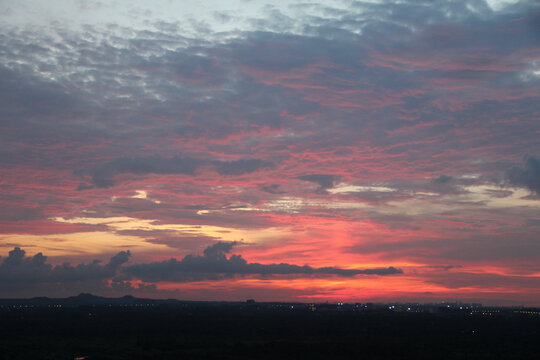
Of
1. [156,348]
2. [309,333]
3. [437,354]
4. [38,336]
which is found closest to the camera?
[437,354]

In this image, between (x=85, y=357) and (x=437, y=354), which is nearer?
(x=85, y=357)

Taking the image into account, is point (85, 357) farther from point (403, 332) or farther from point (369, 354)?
point (403, 332)

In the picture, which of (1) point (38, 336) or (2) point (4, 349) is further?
(1) point (38, 336)

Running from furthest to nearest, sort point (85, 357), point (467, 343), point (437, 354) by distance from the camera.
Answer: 1. point (467, 343)
2. point (437, 354)
3. point (85, 357)

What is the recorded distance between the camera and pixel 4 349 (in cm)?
7762

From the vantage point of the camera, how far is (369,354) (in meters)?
77.6

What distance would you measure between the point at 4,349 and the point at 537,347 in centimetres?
8779

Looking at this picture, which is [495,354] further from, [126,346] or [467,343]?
[126,346]

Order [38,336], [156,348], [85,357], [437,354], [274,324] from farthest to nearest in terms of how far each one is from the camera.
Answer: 1. [274,324]
2. [38,336]
3. [156,348]
4. [437,354]
5. [85,357]

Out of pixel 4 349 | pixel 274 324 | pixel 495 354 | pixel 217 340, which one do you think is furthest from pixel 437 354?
pixel 274 324

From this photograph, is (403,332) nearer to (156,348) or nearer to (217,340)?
(217,340)

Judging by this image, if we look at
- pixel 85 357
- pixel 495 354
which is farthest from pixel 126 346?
pixel 495 354

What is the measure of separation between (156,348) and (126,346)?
243 inches

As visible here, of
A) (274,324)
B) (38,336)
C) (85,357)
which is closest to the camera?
(85,357)
